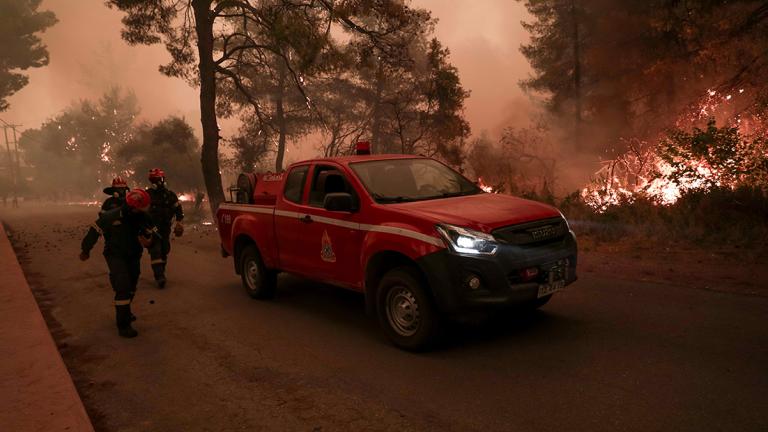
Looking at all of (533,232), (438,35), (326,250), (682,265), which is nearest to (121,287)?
(326,250)

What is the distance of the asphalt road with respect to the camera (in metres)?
3.95

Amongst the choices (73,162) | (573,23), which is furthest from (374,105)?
(73,162)

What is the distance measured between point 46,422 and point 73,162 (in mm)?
96469

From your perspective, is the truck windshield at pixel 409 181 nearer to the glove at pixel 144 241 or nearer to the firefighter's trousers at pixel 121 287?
the glove at pixel 144 241

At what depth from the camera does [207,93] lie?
19188mm

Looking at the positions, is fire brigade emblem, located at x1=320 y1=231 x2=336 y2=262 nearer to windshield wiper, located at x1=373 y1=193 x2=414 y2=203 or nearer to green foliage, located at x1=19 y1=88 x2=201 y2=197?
windshield wiper, located at x1=373 y1=193 x2=414 y2=203

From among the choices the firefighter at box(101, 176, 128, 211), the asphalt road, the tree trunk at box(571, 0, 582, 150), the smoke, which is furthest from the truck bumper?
the smoke

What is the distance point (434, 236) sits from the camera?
4.93 metres

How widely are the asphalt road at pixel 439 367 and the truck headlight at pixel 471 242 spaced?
100 cm

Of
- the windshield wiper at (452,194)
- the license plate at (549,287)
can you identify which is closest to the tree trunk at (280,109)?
the windshield wiper at (452,194)

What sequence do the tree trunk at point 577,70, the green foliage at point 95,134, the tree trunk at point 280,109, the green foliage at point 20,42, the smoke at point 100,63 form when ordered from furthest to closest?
the smoke at point 100,63 < the green foliage at point 95,134 < the green foliage at point 20,42 < the tree trunk at point 280,109 < the tree trunk at point 577,70

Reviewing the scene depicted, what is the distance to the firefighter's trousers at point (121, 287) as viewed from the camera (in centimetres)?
648

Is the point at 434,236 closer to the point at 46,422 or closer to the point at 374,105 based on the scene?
the point at 46,422

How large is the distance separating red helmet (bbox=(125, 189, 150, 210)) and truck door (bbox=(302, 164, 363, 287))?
1916 mm
